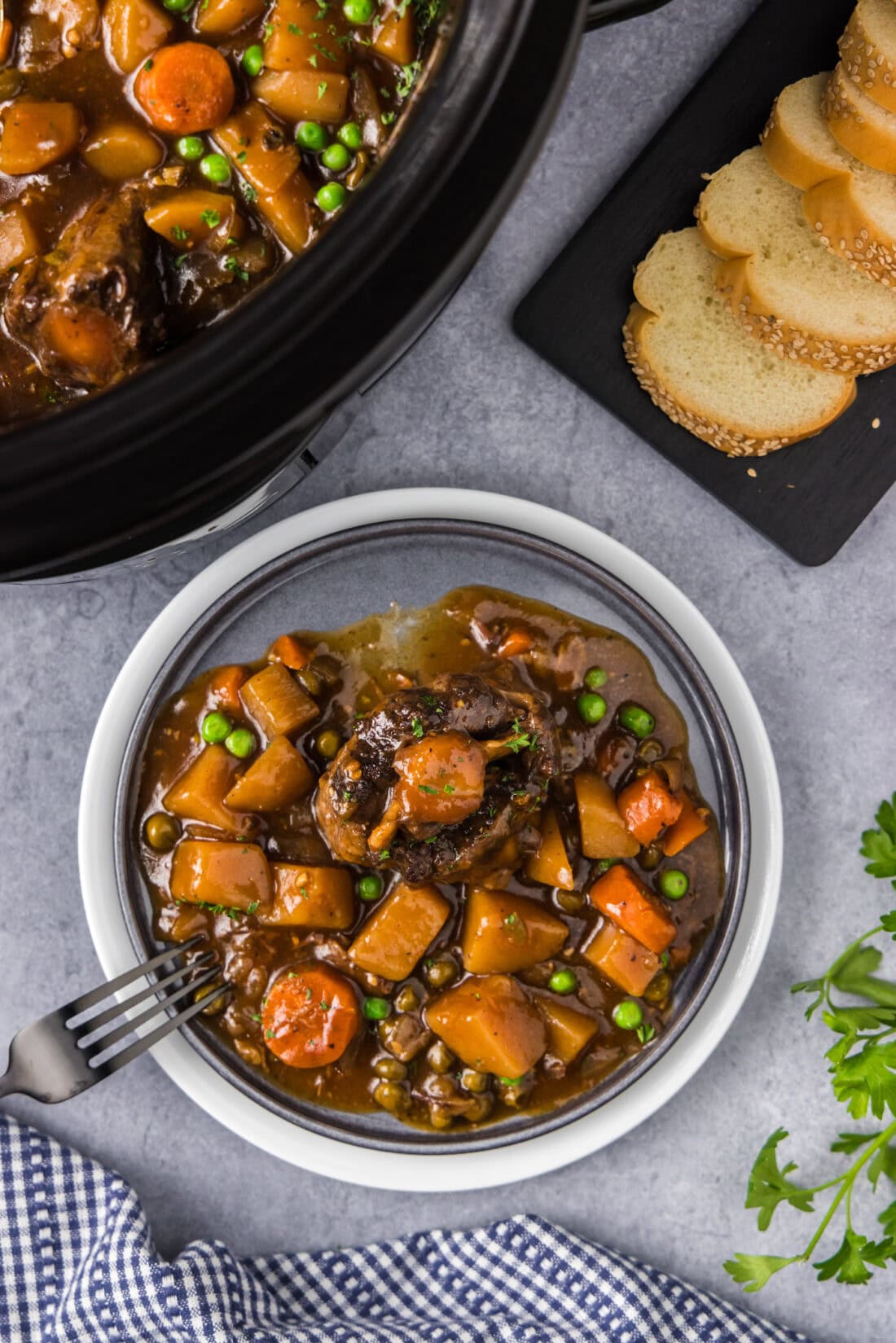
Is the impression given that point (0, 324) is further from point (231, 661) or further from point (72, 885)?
point (72, 885)

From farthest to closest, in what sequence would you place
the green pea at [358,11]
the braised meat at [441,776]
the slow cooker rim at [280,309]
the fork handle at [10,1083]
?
the fork handle at [10,1083] → the braised meat at [441,776] → the green pea at [358,11] → the slow cooker rim at [280,309]

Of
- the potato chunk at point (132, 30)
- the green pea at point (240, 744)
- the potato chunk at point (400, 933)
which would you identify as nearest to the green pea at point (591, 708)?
the potato chunk at point (400, 933)

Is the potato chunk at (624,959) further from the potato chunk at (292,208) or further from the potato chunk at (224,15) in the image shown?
the potato chunk at (224,15)

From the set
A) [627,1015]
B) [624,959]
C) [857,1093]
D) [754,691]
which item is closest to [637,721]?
[754,691]

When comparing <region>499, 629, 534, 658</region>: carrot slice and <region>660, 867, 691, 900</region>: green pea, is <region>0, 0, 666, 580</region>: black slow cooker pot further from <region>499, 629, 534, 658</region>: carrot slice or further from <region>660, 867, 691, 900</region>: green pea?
<region>660, 867, 691, 900</region>: green pea

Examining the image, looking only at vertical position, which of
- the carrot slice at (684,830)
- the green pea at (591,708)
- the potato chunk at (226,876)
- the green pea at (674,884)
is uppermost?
the green pea at (591,708)

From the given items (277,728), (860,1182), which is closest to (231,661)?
(277,728)
